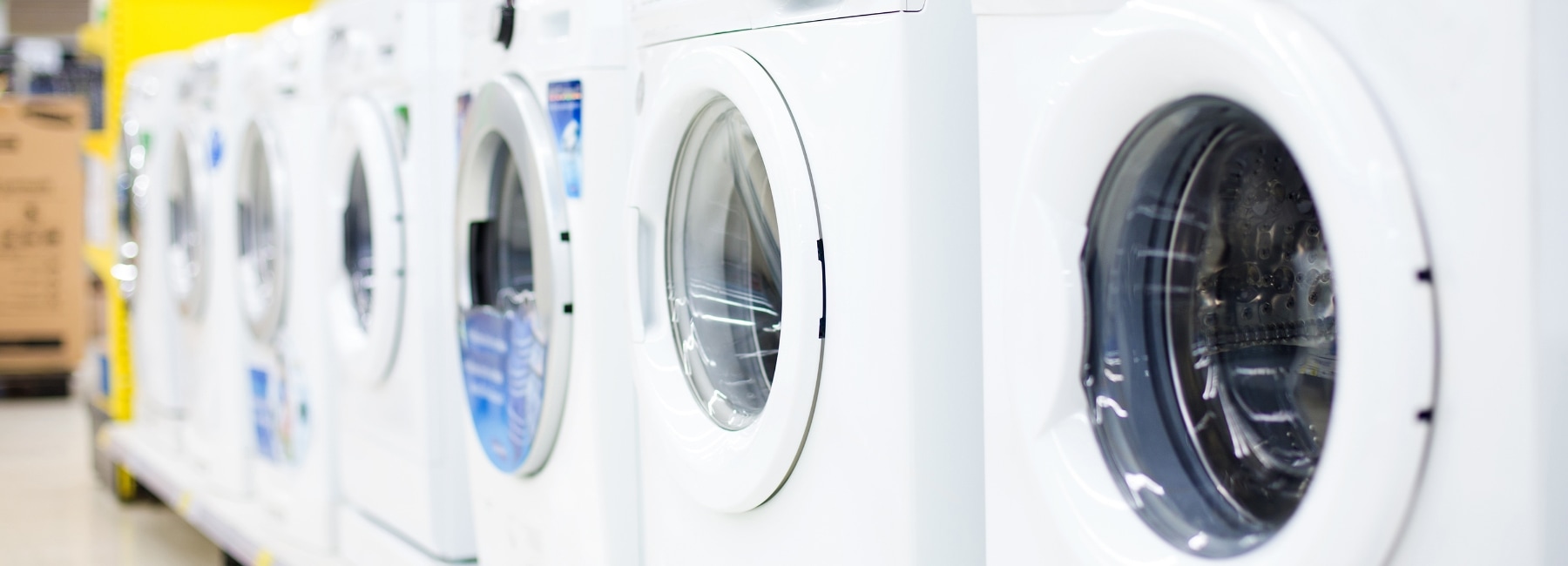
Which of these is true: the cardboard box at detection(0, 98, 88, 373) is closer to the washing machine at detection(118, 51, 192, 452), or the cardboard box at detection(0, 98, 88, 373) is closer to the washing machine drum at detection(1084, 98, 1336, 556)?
the washing machine at detection(118, 51, 192, 452)

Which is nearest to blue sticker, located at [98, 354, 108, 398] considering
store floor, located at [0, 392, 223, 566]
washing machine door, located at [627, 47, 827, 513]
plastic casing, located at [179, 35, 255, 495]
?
store floor, located at [0, 392, 223, 566]

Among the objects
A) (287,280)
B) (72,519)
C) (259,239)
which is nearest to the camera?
(287,280)

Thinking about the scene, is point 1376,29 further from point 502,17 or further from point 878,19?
point 502,17

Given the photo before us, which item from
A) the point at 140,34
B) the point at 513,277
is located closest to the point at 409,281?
the point at 513,277

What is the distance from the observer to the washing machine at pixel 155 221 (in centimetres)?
347

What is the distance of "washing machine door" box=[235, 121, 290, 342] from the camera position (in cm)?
269

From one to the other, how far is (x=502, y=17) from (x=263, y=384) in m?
1.41

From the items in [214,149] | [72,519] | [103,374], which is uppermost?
[214,149]

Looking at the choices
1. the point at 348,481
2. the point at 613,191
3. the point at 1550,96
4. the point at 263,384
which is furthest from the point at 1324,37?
the point at 263,384

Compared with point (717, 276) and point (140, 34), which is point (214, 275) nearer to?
→ point (140, 34)

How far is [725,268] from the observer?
5.00 feet

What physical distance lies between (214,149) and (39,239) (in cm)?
392

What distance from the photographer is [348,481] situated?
8.05 ft

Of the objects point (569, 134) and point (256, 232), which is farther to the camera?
point (256, 232)
